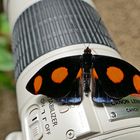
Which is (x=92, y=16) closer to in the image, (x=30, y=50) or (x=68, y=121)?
(x=30, y=50)

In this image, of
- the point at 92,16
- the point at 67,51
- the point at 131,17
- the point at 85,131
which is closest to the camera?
the point at 85,131

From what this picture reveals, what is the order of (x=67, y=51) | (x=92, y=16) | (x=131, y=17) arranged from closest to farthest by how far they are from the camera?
(x=67, y=51), (x=92, y=16), (x=131, y=17)

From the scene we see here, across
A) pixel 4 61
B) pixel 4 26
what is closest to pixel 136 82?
pixel 4 61

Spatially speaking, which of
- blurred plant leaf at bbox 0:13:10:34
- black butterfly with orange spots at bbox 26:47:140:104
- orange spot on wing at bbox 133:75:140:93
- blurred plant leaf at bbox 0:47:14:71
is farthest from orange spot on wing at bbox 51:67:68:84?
blurred plant leaf at bbox 0:13:10:34

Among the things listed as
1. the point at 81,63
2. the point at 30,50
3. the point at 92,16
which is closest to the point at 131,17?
the point at 92,16

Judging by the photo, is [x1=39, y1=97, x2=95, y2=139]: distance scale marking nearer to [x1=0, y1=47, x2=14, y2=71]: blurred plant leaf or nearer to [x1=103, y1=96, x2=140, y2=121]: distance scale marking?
[x1=103, y1=96, x2=140, y2=121]: distance scale marking

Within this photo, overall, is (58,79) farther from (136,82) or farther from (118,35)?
(118,35)

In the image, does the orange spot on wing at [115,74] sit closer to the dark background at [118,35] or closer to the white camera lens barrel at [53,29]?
the white camera lens barrel at [53,29]
